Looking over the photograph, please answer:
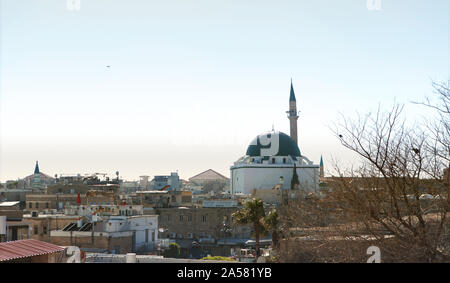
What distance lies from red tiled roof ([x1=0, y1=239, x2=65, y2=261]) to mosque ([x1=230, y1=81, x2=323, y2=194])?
45.4 metres

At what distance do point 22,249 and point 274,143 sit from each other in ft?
163

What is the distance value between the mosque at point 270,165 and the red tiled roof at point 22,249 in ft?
149

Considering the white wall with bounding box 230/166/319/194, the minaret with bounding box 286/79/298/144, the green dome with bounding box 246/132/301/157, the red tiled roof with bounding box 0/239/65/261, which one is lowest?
Result: the red tiled roof with bounding box 0/239/65/261

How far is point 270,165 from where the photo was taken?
192 ft

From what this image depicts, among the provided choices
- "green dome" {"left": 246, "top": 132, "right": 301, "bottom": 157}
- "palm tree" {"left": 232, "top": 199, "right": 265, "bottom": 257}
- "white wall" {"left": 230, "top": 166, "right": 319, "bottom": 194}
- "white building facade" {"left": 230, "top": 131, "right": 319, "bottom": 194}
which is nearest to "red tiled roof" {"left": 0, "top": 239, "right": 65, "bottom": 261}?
"palm tree" {"left": 232, "top": 199, "right": 265, "bottom": 257}

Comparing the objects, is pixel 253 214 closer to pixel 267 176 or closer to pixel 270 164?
pixel 267 176

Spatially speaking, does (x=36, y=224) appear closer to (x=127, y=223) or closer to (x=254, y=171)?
(x=127, y=223)

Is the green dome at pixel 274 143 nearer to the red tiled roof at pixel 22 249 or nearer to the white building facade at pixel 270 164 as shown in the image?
the white building facade at pixel 270 164

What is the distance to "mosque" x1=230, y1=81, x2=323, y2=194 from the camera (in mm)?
58375

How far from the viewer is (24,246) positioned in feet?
37.5

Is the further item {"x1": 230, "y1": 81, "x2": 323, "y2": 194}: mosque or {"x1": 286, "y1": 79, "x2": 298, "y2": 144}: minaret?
{"x1": 286, "y1": 79, "x2": 298, "y2": 144}: minaret

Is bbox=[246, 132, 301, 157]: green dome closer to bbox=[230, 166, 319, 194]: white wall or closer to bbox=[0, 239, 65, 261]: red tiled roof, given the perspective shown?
bbox=[230, 166, 319, 194]: white wall
